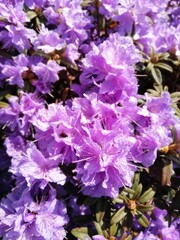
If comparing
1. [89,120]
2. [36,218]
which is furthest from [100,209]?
[89,120]

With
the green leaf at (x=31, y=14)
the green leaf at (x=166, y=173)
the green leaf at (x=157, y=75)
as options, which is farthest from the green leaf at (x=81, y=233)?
the green leaf at (x=31, y=14)

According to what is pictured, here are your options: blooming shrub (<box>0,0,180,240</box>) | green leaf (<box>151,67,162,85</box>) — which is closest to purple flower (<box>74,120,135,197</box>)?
blooming shrub (<box>0,0,180,240</box>)

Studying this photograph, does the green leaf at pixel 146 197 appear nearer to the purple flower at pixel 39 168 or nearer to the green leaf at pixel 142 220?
the green leaf at pixel 142 220

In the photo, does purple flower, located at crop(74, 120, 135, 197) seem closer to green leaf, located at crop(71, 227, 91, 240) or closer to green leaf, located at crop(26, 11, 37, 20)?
green leaf, located at crop(71, 227, 91, 240)

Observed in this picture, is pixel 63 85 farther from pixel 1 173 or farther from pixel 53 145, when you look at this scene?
pixel 1 173

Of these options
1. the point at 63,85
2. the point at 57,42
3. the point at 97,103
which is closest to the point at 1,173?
the point at 63,85

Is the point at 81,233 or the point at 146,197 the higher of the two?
the point at 146,197

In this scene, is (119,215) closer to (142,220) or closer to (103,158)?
(142,220)
